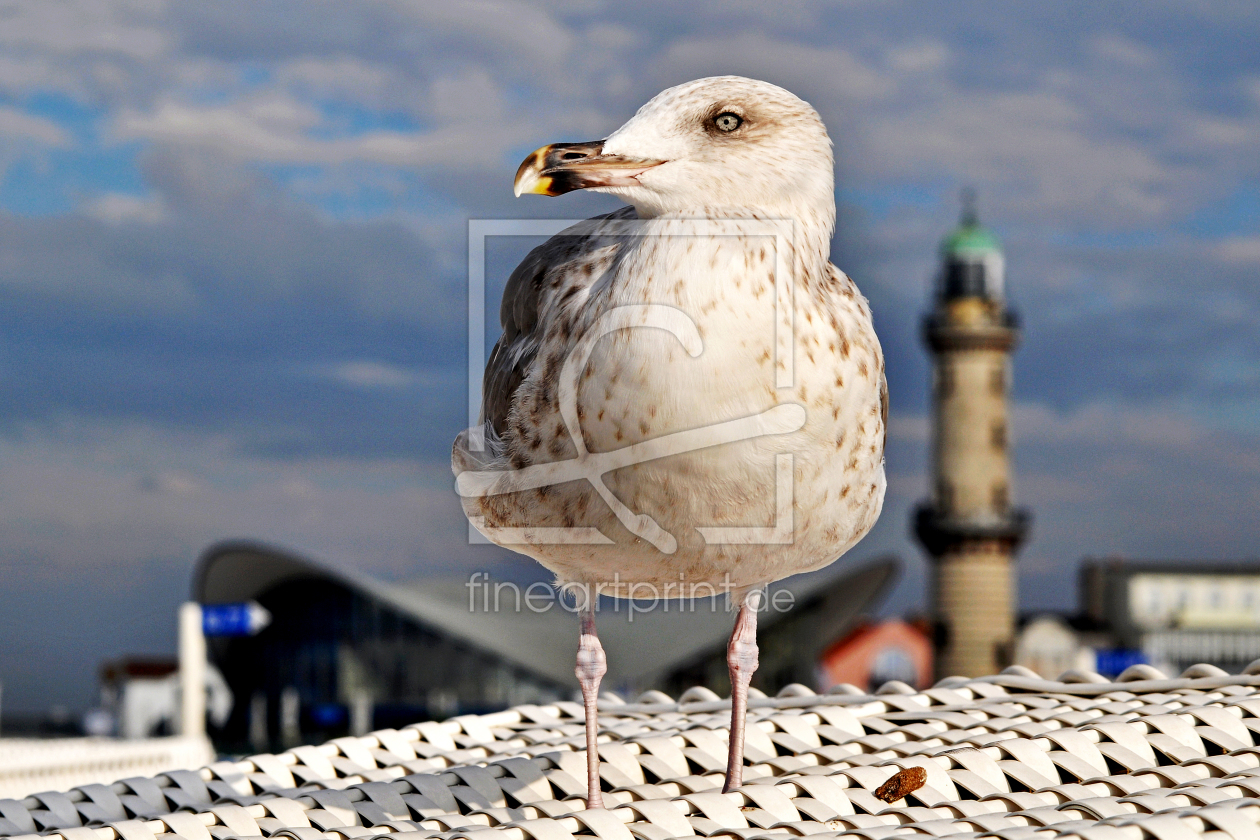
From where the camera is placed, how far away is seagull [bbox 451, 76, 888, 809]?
2768mm

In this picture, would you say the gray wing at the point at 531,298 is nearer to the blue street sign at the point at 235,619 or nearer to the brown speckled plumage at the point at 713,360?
the brown speckled plumage at the point at 713,360

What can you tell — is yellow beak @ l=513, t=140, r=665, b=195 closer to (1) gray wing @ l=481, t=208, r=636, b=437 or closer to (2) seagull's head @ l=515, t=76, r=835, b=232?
(2) seagull's head @ l=515, t=76, r=835, b=232

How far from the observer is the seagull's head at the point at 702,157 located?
2801 millimetres

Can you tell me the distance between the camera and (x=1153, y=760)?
11.6ft

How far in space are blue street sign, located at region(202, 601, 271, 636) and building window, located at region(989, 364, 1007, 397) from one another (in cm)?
2629

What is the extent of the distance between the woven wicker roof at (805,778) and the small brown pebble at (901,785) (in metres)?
0.03

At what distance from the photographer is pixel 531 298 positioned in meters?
3.31

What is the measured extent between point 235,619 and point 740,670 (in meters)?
37.5

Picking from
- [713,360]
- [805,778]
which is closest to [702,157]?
[713,360]

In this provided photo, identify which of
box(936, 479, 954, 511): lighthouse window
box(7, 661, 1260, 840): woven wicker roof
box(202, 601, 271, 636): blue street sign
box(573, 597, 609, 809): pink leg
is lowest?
box(202, 601, 271, 636): blue street sign

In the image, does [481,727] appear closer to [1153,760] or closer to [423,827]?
[423,827]

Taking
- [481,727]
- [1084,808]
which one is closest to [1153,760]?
[1084,808]

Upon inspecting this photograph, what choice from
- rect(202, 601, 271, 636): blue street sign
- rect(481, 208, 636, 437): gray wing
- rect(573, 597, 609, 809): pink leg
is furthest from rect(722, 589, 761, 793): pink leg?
rect(202, 601, 271, 636): blue street sign
